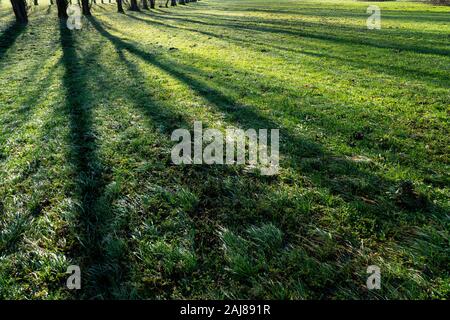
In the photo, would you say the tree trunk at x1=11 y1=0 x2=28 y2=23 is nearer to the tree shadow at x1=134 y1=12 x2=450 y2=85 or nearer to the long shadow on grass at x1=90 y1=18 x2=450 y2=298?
the tree shadow at x1=134 y1=12 x2=450 y2=85

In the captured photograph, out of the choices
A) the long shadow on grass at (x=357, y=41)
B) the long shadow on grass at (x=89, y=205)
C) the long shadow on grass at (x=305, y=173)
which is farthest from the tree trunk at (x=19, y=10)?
the long shadow on grass at (x=305, y=173)

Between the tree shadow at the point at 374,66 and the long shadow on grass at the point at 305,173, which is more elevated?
the tree shadow at the point at 374,66

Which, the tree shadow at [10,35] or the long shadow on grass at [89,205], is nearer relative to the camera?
the long shadow on grass at [89,205]

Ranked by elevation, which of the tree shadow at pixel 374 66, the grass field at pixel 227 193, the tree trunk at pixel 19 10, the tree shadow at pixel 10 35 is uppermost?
the tree trunk at pixel 19 10

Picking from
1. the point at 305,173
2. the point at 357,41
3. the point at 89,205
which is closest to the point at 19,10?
the point at 357,41

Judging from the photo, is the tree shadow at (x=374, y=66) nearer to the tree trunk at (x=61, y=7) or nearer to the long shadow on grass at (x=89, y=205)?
the long shadow on grass at (x=89, y=205)

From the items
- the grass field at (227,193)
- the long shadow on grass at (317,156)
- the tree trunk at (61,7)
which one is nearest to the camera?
the grass field at (227,193)

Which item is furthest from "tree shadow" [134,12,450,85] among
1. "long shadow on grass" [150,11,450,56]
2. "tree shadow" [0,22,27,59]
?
"tree shadow" [0,22,27,59]

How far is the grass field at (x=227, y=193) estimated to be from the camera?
3119mm

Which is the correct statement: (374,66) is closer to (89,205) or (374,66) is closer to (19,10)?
(89,205)

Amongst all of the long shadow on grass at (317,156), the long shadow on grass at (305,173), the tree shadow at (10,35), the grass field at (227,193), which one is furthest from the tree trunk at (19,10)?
the long shadow on grass at (305,173)

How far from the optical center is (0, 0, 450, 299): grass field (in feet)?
10.2

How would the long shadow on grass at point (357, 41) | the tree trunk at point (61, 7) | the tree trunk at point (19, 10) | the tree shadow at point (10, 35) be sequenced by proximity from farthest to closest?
1. the tree trunk at point (61, 7)
2. the tree trunk at point (19, 10)
3. the tree shadow at point (10, 35)
4. the long shadow on grass at point (357, 41)

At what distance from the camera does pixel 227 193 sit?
14.6 feet
